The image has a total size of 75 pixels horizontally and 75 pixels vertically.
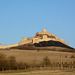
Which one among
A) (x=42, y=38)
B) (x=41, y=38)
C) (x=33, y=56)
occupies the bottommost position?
(x=33, y=56)

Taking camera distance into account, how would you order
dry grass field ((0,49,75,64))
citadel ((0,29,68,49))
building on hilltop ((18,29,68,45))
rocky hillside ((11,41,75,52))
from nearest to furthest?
dry grass field ((0,49,75,64)), rocky hillside ((11,41,75,52)), building on hilltop ((18,29,68,45)), citadel ((0,29,68,49))

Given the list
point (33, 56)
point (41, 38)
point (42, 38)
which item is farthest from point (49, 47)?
point (33, 56)

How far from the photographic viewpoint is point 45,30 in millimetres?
179875

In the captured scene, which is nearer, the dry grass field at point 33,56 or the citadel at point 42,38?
the dry grass field at point 33,56

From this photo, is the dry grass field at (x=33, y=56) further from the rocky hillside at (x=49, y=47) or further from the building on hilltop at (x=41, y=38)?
the building on hilltop at (x=41, y=38)

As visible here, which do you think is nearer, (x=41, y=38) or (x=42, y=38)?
(x=42, y=38)

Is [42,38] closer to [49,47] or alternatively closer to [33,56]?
[49,47]

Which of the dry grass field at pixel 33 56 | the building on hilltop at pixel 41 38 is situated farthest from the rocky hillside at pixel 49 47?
the dry grass field at pixel 33 56

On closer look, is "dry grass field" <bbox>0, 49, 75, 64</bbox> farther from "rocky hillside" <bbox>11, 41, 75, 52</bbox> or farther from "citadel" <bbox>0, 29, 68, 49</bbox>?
"citadel" <bbox>0, 29, 68, 49</bbox>

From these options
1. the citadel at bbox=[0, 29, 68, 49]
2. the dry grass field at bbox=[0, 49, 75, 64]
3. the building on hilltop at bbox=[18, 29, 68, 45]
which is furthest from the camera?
the citadel at bbox=[0, 29, 68, 49]

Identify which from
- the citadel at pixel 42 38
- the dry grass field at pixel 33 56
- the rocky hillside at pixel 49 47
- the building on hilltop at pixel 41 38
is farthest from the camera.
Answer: the citadel at pixel 42 38

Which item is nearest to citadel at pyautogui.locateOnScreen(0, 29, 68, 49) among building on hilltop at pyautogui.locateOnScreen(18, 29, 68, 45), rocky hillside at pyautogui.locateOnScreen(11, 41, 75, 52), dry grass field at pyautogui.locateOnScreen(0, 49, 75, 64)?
building on hilltop at pyautogui.locateOnScreen(18, 29, 68, 45)

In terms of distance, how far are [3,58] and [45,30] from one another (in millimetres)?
123325

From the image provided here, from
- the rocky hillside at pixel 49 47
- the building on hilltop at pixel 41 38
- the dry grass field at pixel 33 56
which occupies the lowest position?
the dry grass field at pixel 33 56
